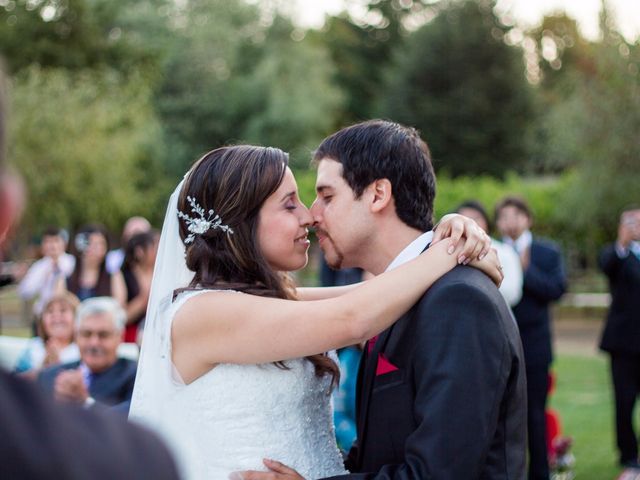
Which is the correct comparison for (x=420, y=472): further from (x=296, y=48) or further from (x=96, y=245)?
(x=296, y=48)

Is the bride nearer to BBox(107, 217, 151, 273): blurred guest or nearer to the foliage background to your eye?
BBox(107, 217, 151, 273): blurred guest

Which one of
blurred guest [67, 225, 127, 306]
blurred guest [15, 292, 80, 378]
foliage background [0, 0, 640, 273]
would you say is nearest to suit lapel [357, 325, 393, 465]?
blurred guest [15, 292, 80, 378]

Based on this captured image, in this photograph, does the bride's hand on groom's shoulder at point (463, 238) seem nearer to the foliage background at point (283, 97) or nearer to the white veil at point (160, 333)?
the white veil at point (160, 333)

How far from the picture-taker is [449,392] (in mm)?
2281

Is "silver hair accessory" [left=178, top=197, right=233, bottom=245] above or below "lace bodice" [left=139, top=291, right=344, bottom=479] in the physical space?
above

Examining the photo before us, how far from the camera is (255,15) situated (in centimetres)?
3866

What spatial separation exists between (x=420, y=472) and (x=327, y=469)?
2.25 feet

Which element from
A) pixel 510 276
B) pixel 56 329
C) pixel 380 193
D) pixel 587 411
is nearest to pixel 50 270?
pixel 56 329

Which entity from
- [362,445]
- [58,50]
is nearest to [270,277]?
[362,445]

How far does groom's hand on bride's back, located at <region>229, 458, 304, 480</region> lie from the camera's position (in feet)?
8.97

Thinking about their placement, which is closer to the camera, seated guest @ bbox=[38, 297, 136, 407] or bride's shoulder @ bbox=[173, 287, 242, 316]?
bride's shoulder @ bbox=[173, 287, 242, 316]

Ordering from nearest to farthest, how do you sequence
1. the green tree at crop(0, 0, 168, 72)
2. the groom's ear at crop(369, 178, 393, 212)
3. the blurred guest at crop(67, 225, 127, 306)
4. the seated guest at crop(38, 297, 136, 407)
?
the groom's ear at crop(369, 178, 393, 212)
the seated guest at crop(38, 297, 136, 407)
the blurred guest at crop(67, 225, 127, 306)
the green tree at crop(0, 0, 168, 72)

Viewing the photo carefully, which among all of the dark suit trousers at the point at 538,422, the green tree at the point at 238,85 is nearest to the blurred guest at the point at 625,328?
the dark suit trousers at the point at 538,422

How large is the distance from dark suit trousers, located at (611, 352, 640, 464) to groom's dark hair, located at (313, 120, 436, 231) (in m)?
5.79
